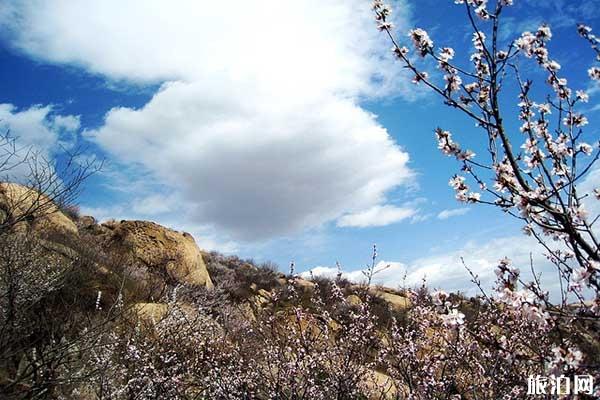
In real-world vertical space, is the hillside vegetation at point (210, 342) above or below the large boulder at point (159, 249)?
below

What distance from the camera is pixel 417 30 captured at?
155 inches

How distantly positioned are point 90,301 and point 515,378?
11.5 m

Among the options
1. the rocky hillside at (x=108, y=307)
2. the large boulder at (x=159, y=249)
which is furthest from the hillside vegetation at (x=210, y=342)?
the large boulder at (x=159, y=249)

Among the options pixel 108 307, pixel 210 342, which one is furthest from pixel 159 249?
pixel 210 342

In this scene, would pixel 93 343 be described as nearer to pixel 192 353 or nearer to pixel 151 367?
pixel 151 367

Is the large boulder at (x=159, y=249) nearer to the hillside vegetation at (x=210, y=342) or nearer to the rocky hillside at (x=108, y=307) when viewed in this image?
the rocky hillside at (x=108, y=307)

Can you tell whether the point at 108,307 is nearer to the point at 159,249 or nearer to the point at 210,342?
the point at 210,342

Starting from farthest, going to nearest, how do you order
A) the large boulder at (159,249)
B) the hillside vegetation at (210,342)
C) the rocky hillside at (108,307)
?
the large boulder at (159,249), the rocky hillside at (108,307), the hillside vegetation at (210,342)

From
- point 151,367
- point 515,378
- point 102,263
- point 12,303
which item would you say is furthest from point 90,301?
point 515,378

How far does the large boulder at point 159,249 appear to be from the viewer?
18.8 m

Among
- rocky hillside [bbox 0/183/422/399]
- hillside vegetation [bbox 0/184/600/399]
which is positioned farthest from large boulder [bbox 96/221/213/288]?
hillside vegetation [bbox 0/184/600/399]

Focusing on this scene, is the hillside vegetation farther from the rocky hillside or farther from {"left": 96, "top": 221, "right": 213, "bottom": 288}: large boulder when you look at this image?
{"left": 96, "top": 221, "right": 213, "bottom": 288}: large boulder

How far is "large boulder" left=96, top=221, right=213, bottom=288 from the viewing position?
18.8 meters

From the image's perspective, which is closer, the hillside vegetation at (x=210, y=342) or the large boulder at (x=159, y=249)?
the hillside vegetation at (x=210, y=342)
